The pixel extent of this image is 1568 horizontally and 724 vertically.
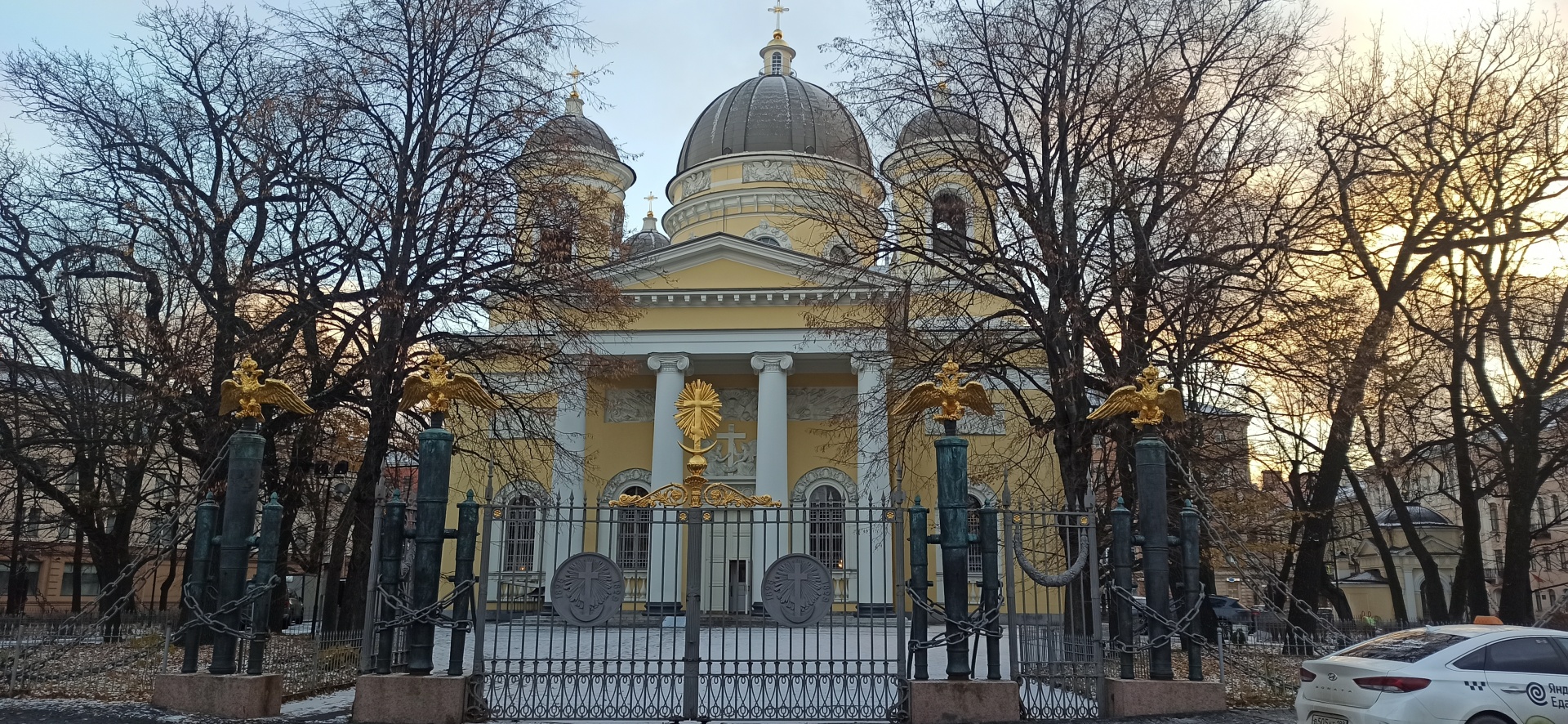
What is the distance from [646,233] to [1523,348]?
106 ft

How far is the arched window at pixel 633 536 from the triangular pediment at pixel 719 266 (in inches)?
248

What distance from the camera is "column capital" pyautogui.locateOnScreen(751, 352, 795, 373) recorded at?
29328mm

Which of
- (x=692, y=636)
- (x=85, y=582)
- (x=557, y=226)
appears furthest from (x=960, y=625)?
(x=85, y=582)

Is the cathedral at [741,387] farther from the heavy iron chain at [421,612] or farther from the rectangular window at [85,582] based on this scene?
the rectangular window at [85,582]

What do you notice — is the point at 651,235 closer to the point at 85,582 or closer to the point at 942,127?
the point at 85,582

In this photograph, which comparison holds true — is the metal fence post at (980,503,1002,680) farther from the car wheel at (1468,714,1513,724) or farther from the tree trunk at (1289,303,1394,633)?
the tree trunk at (1289,303,1394,633)

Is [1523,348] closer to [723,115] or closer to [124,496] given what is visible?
[723,115]

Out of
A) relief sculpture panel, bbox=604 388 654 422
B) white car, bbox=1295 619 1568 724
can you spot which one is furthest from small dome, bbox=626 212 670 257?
white car, bbox=1295 619 1568 724

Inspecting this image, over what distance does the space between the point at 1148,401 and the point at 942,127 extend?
26.5ft

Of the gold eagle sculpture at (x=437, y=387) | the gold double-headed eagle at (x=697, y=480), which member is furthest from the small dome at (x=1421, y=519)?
the gold eagle sculpture at (x=437, y=387)

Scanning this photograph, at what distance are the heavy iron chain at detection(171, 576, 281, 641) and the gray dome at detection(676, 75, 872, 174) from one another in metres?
26.6

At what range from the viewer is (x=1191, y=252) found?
52.7ft

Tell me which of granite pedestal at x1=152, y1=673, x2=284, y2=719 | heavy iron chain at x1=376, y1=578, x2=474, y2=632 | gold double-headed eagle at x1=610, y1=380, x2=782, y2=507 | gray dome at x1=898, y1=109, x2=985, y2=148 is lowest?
granite pedestal at x1=152, y1=673, x2=284, y2=719

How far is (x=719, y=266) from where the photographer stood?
30016mm
